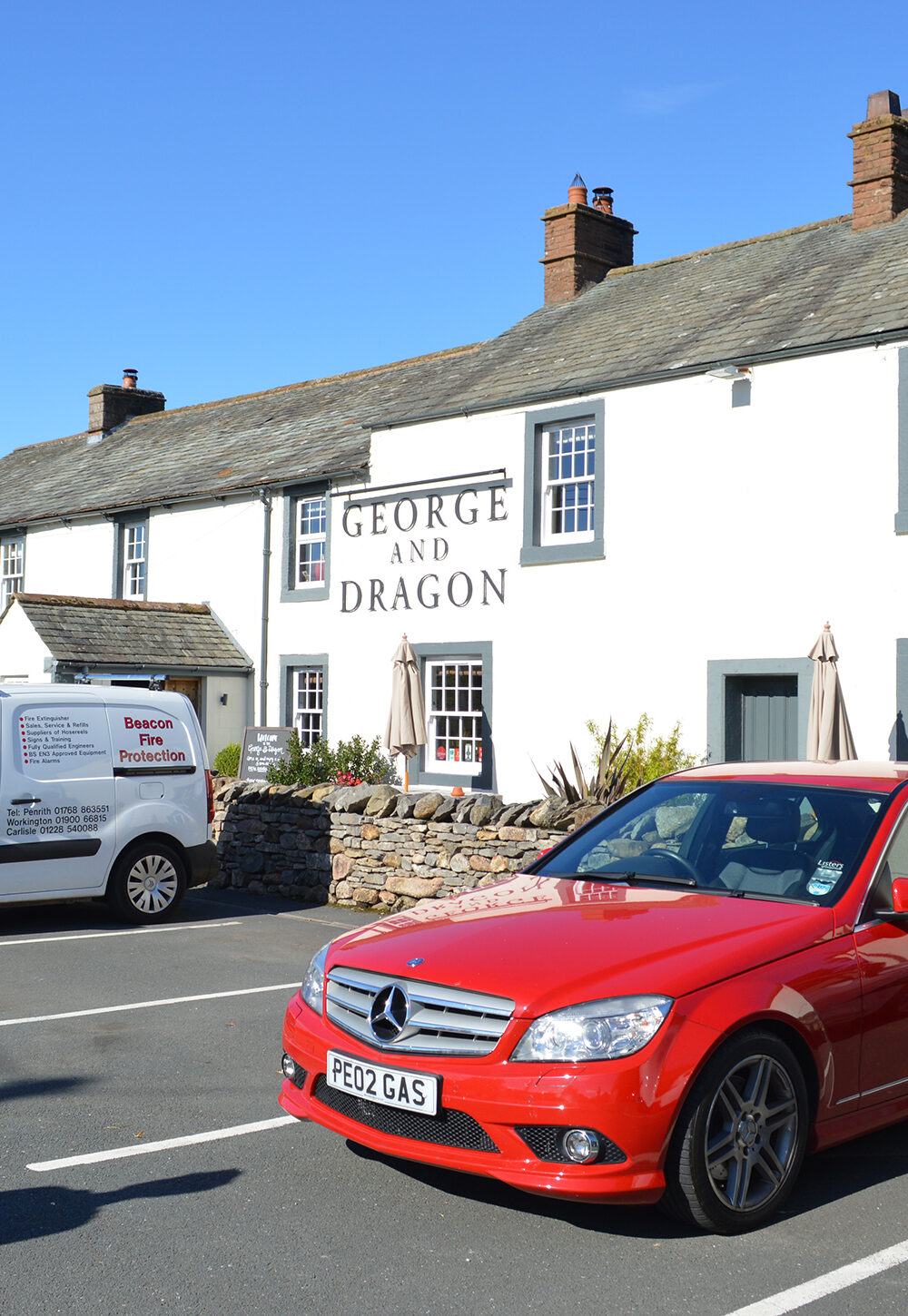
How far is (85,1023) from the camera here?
26.0 feet

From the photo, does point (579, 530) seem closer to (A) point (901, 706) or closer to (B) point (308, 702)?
(A) point (901, 706)

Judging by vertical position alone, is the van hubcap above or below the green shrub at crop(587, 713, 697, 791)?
below

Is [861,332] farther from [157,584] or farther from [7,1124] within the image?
[157,584]

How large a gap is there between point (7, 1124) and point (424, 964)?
2323mm

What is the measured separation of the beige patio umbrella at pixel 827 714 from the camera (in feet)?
43.7

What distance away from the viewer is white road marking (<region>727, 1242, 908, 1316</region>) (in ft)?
13.0

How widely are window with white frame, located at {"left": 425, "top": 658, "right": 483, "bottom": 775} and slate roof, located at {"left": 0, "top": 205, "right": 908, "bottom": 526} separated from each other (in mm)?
3510

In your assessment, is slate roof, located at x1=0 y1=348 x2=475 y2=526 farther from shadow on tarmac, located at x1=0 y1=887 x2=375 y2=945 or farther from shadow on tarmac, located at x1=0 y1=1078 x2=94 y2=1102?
shadow on tarmac, located at x1=0 y1=1078 x2=94 y2=1102

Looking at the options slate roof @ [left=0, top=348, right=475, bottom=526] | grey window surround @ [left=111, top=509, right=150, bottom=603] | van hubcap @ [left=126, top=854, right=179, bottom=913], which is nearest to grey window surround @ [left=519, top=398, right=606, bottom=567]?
slate roof @ [left=0, top=348, right=475, bottom=526]

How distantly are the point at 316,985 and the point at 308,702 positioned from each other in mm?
15798

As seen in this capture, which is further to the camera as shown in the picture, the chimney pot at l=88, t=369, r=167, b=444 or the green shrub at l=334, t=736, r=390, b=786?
the chimney pot at l=88, t=369, r=167, b=444

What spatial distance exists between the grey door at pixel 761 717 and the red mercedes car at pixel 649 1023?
9378mm

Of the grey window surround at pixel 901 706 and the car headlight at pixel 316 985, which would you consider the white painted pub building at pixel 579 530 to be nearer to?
the grey window surround at pixel 901 706

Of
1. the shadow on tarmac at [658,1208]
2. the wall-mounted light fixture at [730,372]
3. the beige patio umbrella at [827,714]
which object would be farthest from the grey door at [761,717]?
the shadow on tarmac at [658,1208]
